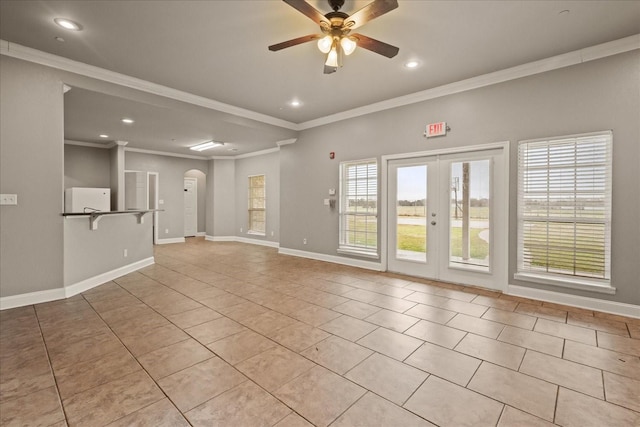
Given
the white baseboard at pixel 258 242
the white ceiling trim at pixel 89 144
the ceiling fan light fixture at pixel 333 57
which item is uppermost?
the white ceiling trim at pixel 89 144

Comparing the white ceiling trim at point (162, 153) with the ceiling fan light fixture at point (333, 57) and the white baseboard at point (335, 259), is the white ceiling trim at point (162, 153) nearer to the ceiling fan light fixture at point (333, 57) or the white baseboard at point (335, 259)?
the white baseboard at point (335, 259)

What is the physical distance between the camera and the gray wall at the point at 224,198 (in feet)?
31.4

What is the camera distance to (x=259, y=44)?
3322mm

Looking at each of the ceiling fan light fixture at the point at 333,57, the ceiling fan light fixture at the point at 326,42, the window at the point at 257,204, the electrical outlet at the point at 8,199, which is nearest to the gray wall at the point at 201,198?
the window at the point at 257,204

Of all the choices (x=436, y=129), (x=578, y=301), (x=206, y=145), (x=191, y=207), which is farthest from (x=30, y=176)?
(x=191, y=207)

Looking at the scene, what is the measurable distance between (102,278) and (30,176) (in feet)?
5.75

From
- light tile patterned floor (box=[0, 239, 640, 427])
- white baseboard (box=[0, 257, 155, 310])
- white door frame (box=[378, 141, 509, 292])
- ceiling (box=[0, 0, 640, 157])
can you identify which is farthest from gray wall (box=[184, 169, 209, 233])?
white door frame (box=[378, 141, 509, 292])

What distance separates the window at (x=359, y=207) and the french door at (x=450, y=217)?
1.07 ft

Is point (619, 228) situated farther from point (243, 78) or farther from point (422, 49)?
point (243, 78)

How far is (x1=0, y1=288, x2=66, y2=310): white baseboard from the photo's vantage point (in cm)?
341

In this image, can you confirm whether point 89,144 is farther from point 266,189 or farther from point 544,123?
point 544,123

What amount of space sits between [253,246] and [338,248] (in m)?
3.43

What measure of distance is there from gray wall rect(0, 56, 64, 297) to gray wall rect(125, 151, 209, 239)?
17.3 ft

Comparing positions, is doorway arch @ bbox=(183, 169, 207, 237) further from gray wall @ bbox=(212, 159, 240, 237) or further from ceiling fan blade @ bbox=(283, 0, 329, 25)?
ceiling fan blade @ bbox=(283, 0, 329, 25)
